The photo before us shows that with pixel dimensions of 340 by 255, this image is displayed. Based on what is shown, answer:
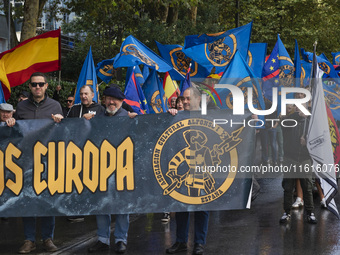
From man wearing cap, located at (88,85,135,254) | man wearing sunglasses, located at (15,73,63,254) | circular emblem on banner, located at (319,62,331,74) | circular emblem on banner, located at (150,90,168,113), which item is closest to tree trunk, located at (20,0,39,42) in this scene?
circular emblem on banner, located at (150,90,168,113)

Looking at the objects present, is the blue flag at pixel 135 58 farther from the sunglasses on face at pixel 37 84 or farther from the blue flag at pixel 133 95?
the sunglasses on face at pixel 37 84

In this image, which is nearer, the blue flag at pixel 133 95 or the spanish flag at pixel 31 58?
the spanish flag at pixel 31 58

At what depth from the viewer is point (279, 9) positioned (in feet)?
115

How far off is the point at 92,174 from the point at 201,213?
1279mm

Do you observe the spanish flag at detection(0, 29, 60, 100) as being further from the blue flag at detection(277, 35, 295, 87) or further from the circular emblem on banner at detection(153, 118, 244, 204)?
the blue flag at detection(277, 35, 295, 87)

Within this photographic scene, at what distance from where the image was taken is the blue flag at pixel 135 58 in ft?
37.5

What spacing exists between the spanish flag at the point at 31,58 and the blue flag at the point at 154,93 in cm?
451

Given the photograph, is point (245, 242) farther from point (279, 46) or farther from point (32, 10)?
point (32, 10)

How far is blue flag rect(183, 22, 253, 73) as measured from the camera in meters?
12.9

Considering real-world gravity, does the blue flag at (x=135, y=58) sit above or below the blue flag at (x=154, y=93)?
above

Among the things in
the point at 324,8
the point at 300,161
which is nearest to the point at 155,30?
the point at 300,161

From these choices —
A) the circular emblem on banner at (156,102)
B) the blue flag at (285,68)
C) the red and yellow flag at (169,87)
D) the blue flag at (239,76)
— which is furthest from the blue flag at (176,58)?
the blue flag at (239,76)

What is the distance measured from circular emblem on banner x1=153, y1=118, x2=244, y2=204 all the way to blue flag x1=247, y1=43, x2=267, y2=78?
6.99 metres

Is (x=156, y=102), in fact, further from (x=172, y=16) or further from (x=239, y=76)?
(x=172, y=16)
